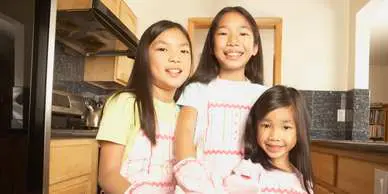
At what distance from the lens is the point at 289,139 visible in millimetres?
723

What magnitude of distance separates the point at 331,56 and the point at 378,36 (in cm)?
207

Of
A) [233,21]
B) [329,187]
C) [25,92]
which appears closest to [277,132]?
[233,21]

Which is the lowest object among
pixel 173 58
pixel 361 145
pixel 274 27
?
pixel 361 145

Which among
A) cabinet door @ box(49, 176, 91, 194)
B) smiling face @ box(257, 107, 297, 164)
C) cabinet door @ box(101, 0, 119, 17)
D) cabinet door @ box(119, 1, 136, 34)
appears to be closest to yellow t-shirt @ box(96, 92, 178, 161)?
smiling face @ box(257, 107, 297, 164)

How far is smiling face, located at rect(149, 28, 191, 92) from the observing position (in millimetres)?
601

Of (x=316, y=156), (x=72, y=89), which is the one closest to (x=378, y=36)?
(x=316, y=156)

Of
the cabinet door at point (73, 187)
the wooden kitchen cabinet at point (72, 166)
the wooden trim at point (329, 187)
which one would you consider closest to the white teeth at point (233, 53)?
the wooden kitchen cabinet at point (72, 166)

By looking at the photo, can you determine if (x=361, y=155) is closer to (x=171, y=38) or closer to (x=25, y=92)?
(x=171, y=38)

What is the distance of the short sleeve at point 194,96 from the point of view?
0.68m

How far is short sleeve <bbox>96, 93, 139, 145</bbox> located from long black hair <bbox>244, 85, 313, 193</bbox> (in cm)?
23

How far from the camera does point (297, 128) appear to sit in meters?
0.73

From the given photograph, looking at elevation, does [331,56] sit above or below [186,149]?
above

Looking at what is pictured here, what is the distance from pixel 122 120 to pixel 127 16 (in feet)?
7.23

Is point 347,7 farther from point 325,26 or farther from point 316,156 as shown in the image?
point 316,156
